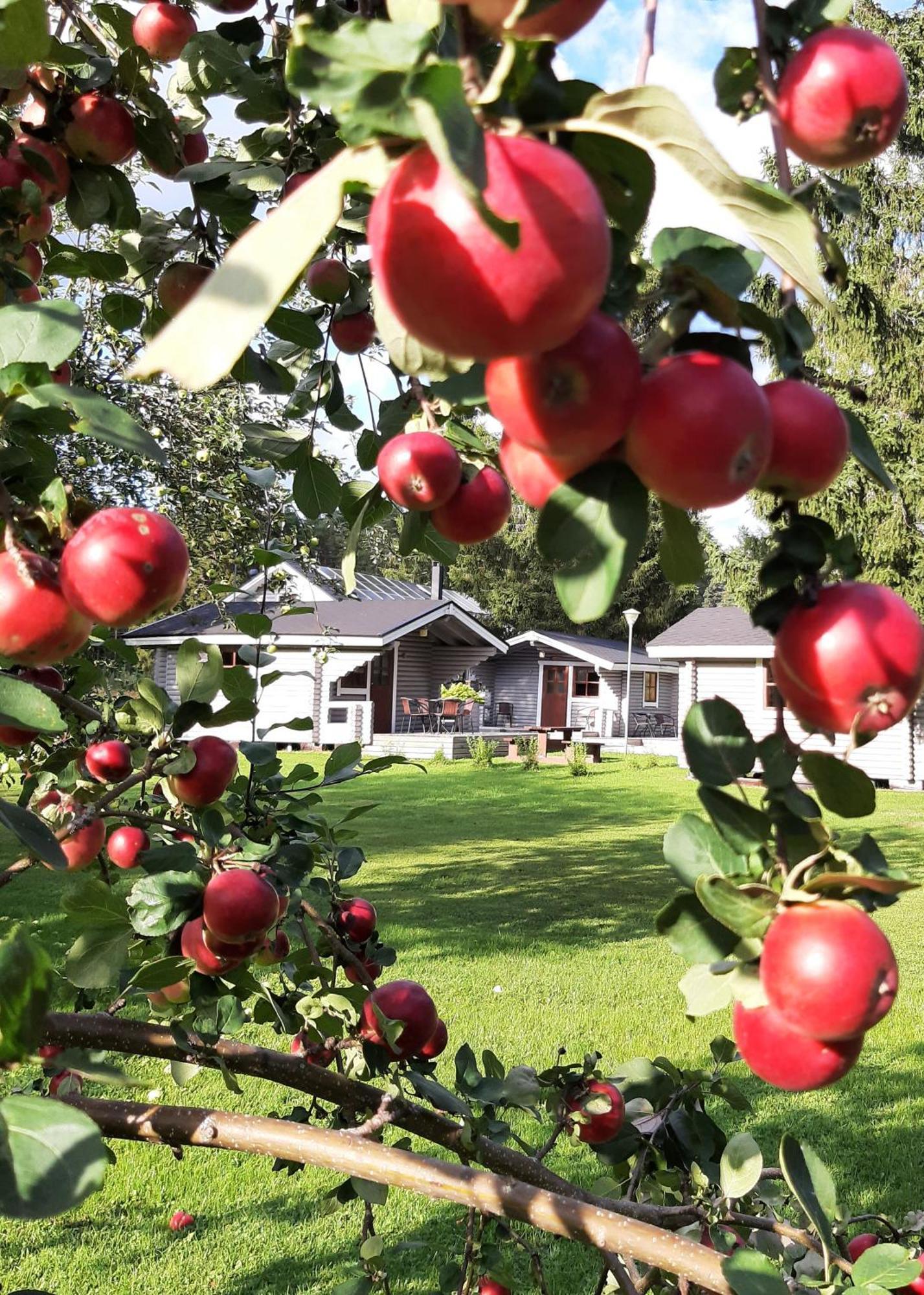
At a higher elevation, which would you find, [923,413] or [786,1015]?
[923,413]

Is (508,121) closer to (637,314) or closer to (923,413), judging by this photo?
(637,314)

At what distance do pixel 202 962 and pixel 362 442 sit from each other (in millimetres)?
908

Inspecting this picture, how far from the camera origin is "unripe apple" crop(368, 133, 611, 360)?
457mm

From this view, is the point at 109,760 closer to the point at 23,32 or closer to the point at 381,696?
the point at 23,32

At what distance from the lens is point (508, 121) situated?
1.71ft

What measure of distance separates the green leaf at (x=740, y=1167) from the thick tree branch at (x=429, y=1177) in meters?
0.52

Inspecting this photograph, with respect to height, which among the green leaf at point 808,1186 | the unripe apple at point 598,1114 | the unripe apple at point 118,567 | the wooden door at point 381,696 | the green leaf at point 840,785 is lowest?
the wooden door at point 381,696

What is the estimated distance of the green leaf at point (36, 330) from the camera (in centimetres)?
88

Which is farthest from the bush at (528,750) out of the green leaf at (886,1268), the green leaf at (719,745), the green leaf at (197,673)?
the green leaf at (719,745)

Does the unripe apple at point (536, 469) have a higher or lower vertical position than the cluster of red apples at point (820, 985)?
higher

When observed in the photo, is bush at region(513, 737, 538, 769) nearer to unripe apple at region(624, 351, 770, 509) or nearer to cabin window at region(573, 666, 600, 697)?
cabin window at region(573, 666, 600, 697)

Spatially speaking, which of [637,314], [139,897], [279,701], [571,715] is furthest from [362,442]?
[571,715]

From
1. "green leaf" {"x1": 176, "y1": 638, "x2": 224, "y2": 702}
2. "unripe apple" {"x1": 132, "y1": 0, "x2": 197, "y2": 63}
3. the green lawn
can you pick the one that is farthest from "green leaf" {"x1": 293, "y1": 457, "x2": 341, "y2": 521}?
the green lawn

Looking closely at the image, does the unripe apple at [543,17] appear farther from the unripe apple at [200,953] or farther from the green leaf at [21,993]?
the unripe apple at [200,953]
